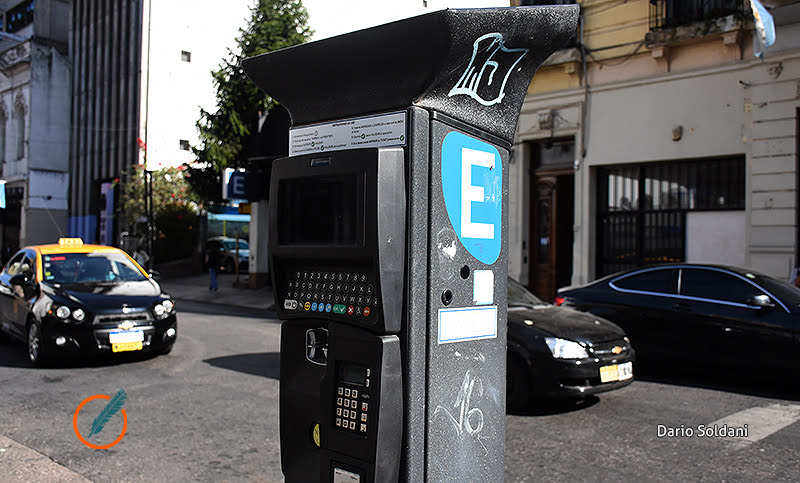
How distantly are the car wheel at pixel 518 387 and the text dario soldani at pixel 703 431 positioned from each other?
1.18 m

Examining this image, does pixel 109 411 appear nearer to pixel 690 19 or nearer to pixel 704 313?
pixel 704 313

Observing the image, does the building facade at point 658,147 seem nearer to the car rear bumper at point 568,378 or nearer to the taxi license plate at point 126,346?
the car rear bumper at point 568,378

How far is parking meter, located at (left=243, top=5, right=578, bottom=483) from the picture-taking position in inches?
93.4

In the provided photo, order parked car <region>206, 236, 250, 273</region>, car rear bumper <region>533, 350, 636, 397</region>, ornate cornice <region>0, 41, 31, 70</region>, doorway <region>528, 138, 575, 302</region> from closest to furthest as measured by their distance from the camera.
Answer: car rear bumper <region>533, 350, 636, 397</region>
doorway <region>528, 138, 575, 302</region>
parked car <region>206, 236, 250, 273</region>
ornate cornice <region>0, 41, 31, 70</region>

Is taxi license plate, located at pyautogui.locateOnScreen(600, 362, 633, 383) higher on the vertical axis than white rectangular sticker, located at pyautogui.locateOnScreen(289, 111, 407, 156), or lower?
lower

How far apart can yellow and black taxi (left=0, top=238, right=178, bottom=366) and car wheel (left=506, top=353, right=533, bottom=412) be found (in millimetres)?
4558

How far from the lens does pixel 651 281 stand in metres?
8.67

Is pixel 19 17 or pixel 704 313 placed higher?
pixel 19 17

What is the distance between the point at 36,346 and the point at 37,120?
3200cm

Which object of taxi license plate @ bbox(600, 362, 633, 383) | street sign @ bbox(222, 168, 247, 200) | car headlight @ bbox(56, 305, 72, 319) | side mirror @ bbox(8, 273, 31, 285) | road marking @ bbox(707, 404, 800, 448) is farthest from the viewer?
street sign @ bbox(222, 168, 247, 200)

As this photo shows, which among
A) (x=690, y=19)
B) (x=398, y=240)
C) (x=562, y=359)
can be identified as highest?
(x=690, y=19)

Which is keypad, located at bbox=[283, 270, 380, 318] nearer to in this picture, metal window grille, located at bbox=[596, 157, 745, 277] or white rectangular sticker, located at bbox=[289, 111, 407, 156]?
white rectangular sticker, located at bbox=[289, 111, 407, 156]

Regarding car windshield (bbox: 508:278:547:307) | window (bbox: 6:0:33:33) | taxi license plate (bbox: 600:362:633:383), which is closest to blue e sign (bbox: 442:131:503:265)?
taxi license plate (bbox: 600:362:633:383)


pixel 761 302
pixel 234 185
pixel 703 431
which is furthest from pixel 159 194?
pixel 703 431
